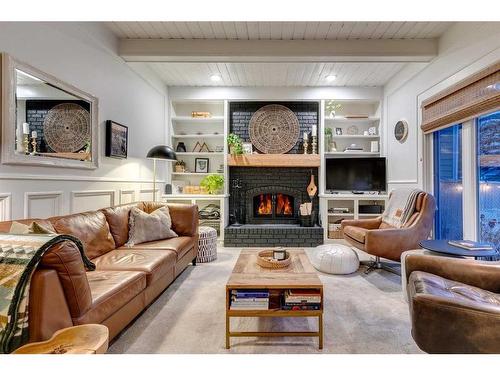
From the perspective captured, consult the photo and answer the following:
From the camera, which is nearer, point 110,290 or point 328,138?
point 110,290

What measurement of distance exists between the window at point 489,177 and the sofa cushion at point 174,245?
3058 mm

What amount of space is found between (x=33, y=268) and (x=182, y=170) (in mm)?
3860

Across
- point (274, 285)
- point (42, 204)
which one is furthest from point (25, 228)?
point (274, 285)

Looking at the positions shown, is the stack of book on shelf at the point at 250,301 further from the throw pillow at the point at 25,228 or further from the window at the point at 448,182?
the window at the point at 448,182

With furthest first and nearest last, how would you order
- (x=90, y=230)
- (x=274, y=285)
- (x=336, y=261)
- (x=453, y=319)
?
(x=336, y=261)
(x=90, y=230)
(x=274, y=285)
(x=453, y=319)

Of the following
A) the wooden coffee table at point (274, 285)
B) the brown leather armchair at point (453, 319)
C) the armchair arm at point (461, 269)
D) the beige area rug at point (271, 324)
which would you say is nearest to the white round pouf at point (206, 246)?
the beige area rug at point (271, 324)

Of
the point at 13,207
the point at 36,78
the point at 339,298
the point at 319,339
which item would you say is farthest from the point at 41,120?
the point at 339,298

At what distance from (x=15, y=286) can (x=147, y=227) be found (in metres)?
1.76

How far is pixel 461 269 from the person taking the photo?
1.74 metres

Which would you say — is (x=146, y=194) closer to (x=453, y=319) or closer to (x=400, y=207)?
(x=400, y=207)

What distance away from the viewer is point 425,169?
3.55 meters

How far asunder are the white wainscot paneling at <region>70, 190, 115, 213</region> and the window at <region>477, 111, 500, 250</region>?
13.0ft

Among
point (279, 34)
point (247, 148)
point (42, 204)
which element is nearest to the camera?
point (42, 204)

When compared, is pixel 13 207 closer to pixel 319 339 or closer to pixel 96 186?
pixel 96 186
